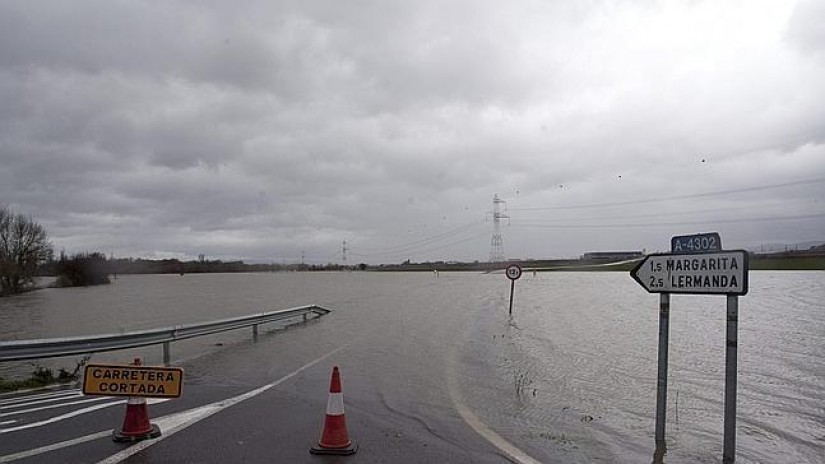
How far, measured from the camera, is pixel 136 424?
6332mm

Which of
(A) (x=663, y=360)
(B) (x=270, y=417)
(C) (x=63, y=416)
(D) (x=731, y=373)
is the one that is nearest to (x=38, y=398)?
(C) (x=63, y=416)

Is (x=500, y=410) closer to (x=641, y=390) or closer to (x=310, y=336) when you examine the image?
(x=641, y=390)

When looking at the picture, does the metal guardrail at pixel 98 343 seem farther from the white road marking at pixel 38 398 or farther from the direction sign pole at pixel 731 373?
the direction sign pole at pixel 731 373

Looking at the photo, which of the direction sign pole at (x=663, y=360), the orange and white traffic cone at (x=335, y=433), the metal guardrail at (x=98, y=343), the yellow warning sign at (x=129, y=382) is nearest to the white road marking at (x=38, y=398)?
the metal guardrail at (x=98, y=343)

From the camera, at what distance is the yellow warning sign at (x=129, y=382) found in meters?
6.30

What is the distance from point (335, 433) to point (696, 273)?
12.9ft

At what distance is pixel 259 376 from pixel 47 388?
3.39m

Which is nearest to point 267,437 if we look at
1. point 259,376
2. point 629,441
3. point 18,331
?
point 629,441

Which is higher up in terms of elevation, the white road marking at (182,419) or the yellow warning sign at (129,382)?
the yellow warning sign at (129,382)

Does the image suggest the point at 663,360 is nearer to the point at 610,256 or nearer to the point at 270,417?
the point at 270,417

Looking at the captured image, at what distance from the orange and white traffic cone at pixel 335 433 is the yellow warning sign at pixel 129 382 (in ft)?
5.14

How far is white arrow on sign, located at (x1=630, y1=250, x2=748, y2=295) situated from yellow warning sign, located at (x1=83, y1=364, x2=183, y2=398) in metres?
5.14

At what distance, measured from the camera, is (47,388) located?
10.1m

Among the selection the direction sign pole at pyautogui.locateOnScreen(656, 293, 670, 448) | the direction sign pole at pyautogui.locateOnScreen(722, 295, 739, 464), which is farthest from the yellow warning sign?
the direction sign pole at pyautogui.locateOnScreen(722, 295, 739, 464)
